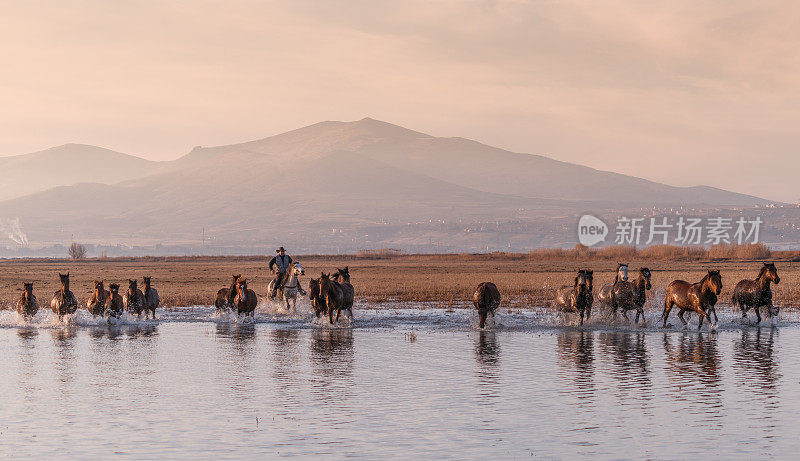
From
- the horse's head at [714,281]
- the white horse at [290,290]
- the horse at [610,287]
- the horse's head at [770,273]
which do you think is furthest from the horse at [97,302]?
the horse's head at [770,273]

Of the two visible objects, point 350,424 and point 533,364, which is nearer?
point 350,424

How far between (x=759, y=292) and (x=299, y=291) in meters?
16.6

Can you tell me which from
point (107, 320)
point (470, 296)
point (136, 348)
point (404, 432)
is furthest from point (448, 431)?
point (470, 296)

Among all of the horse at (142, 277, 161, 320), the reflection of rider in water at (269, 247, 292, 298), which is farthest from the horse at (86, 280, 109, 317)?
the reflection of rider in water at (269, 247, 292, 298)

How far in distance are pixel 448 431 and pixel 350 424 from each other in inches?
64.9

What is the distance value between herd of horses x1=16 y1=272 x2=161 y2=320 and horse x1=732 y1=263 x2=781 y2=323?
2068cm

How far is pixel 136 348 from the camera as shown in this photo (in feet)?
87.3

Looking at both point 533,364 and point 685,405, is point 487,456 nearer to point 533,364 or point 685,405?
point 685,405

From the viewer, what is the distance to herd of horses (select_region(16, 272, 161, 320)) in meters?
34.2

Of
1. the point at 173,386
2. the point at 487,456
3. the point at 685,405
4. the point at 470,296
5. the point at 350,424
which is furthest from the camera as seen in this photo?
the point at 470,296

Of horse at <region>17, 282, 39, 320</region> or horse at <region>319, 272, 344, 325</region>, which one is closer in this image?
horse at <region>319, 272, 344, 325</region>

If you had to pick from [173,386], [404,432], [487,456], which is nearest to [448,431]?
[404,432]

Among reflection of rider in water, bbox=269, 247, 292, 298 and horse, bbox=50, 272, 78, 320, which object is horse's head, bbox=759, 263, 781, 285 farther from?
horse, bbox=50, 272, 78, 320

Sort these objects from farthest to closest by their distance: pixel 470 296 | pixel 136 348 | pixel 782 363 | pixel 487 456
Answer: pixel 470 296 → pixel 136 348 → pixel 782 363 → pixel 487 456
